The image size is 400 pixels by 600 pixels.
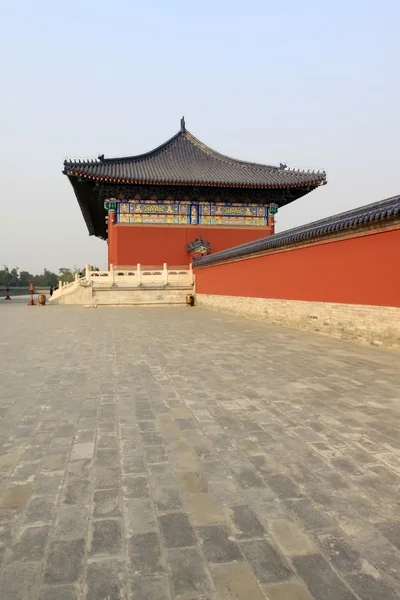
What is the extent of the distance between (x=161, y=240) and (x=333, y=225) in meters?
13.7

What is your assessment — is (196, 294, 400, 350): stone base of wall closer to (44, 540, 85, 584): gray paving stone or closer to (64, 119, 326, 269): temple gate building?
(44, 540, 85, 584): gray paving stone

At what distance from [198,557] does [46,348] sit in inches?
251

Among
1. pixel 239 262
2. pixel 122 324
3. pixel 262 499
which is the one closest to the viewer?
pixel 262 499

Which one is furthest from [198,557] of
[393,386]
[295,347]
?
[295,347]

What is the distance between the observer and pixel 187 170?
2259cm

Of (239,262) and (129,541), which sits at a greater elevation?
(239,262)

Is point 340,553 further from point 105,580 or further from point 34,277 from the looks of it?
point 34,277

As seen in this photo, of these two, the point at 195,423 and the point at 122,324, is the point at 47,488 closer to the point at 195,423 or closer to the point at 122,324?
the point at 195,423

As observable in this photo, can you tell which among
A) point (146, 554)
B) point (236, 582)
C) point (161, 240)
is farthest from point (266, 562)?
point (161, 240)

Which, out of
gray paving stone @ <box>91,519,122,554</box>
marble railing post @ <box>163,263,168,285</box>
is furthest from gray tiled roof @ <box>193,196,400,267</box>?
gray paving stone @ <box>91,519,122,554</box>

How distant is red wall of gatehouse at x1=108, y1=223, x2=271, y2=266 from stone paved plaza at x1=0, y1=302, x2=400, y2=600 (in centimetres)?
1601

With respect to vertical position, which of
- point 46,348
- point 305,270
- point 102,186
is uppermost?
point 102,186

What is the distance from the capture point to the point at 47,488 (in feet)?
7.36

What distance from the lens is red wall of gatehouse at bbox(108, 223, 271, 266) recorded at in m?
20.5
